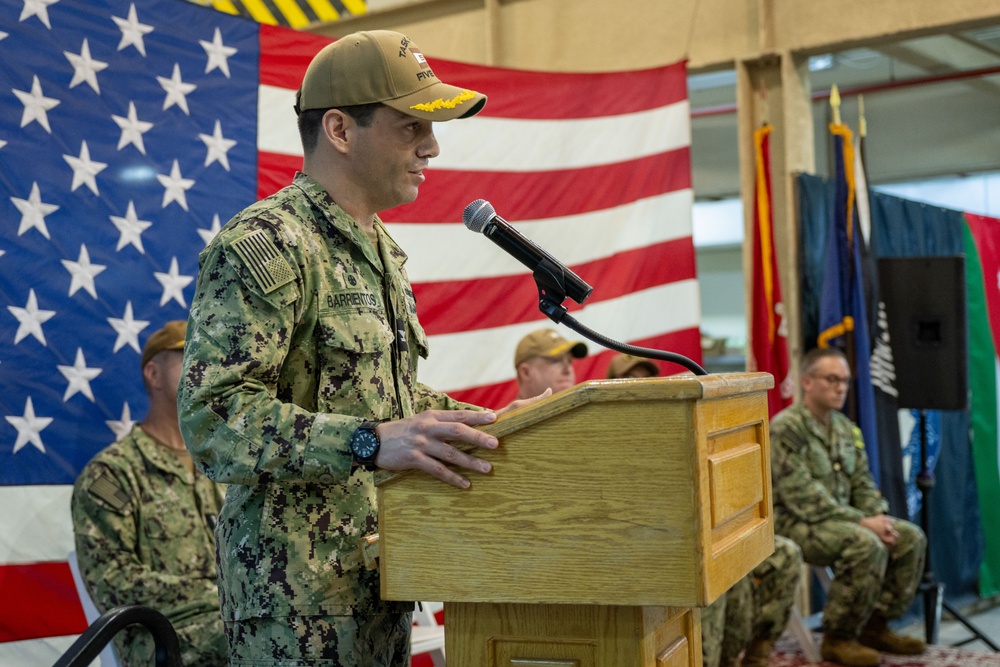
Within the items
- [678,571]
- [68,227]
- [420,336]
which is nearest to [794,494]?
[68,227]

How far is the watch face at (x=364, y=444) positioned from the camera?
1355 millimetres

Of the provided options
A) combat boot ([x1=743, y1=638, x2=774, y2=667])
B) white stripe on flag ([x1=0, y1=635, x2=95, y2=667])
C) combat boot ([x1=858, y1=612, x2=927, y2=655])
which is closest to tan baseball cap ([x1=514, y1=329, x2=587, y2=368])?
combat boot ([x1=743, y1=638, x2=774, y2=667])

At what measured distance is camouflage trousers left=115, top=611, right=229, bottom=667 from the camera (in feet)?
9.21

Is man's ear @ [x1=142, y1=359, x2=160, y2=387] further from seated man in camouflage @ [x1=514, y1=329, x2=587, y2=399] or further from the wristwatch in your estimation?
the wristwatch

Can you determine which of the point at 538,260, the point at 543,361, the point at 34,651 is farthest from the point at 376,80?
the point at 543,361

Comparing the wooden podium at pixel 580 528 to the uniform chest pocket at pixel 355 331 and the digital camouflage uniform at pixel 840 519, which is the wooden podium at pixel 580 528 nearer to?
the uniform chest pocket at pixel 355 331

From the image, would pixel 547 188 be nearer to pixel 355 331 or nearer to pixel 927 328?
pixel 927 328

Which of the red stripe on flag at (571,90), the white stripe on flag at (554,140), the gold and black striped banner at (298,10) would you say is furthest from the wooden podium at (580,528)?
the gold and black striped banner at (298,10)

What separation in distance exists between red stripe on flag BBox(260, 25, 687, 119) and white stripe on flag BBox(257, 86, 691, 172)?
0.13 feet

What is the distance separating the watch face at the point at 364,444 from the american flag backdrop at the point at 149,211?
2.06m

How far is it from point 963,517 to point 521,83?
13.8 feet

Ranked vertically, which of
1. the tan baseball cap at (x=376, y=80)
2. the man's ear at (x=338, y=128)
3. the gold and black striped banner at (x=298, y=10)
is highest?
the gold and black striped banner at (x=298, y=10)

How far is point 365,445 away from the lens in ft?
4.47

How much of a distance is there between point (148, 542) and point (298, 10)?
175 inches
